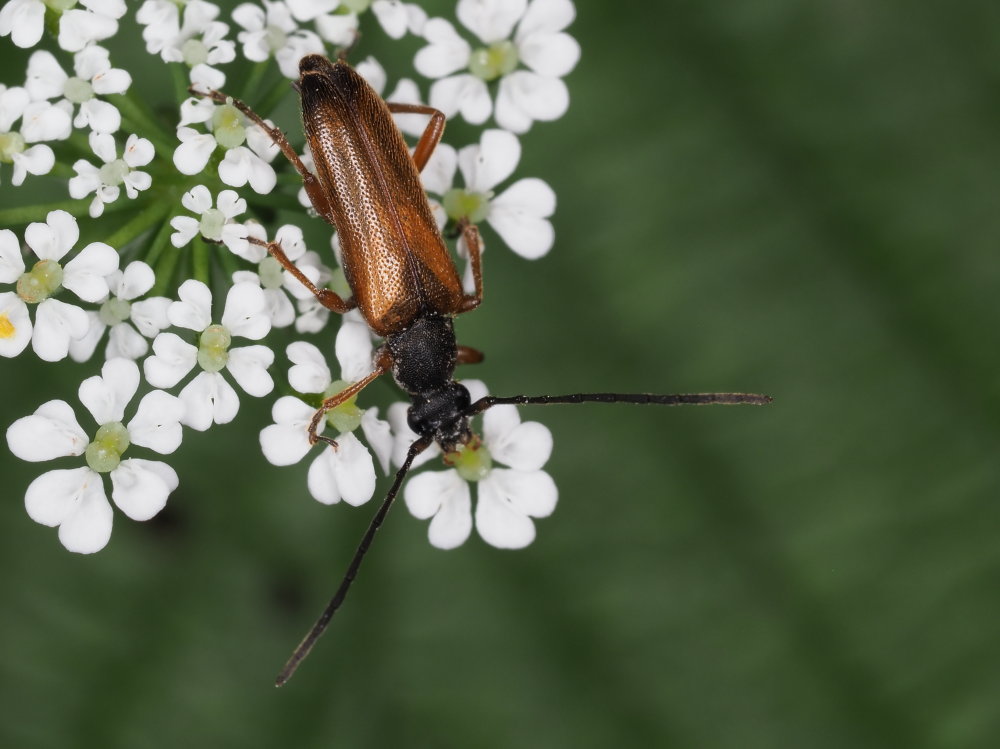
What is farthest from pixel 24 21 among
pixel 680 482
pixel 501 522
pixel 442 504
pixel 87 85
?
pixel 680 482

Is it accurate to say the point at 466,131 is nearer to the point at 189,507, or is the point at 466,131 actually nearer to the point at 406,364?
the point at 406,364

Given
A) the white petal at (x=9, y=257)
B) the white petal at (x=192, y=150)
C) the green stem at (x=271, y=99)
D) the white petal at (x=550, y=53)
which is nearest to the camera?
the white petal at (x=9, y=257)

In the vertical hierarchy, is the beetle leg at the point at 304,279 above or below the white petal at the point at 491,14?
below

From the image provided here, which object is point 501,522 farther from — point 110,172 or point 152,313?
point 110,172

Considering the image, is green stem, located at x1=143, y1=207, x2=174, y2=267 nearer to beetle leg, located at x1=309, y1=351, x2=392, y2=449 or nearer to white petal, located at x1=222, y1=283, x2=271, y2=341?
white petal, located at x1=222, y1=283, x2=271, y2=341

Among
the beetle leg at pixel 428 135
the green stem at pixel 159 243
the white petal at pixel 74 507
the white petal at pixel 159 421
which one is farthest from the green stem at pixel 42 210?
the beetle leg at pixel 428 135

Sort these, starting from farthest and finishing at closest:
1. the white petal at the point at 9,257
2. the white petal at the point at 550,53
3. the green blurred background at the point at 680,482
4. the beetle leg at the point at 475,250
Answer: the green blurred background at the point at 680,482
the white petal at the point at 550,53
the beetle leg at the point at 475,250
the white petal at the point at 9,257

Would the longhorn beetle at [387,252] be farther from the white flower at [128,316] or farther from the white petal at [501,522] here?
the white flower at [128,316]

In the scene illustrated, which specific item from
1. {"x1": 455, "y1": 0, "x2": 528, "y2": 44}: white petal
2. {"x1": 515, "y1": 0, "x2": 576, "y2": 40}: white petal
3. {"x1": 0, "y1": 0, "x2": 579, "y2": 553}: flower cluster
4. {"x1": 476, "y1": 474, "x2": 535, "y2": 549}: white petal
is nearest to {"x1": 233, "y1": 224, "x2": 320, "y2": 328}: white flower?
{"x1": 0, "y1": 0, "x2": 579, "y2": 553}: flower cluster
